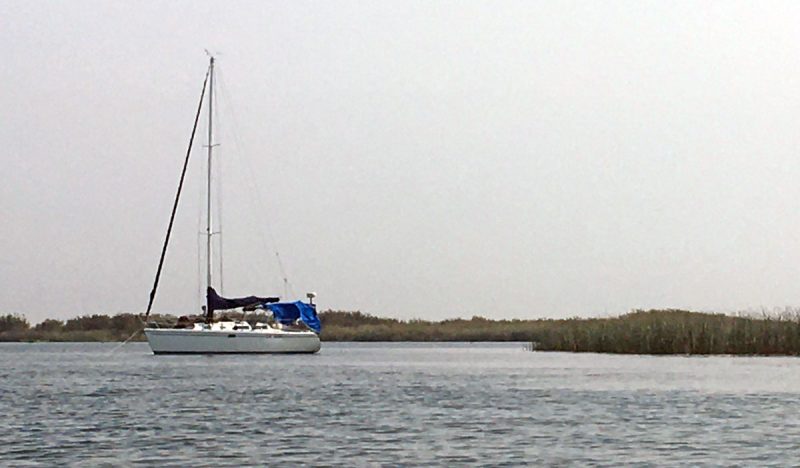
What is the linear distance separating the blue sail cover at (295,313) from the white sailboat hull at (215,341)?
2.96 m

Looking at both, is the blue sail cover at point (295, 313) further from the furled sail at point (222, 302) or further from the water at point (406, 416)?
the water at point (406, 416)

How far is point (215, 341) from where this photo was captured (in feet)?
229

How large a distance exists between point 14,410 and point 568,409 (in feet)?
46.4

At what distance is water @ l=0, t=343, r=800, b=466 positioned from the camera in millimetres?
26016

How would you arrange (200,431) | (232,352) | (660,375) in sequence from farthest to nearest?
(232,352), (660,375), (200,431)

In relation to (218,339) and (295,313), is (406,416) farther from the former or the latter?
(295,313)

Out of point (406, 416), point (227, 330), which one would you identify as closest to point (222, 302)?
point (227, 330)

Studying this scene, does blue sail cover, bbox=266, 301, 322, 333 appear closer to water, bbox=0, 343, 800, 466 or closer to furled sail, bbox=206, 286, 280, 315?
furled sail, bbox=206, 286, 280, 315

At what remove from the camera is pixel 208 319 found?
7138 cm

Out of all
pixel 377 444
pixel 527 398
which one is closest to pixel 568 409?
pixel 527 398

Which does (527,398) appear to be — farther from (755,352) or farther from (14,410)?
(755,352)

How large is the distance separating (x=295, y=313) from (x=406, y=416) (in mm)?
41851

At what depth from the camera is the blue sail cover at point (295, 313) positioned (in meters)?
75.1

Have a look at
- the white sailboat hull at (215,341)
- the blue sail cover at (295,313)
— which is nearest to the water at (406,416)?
the white sailboat hull at (215,341)
